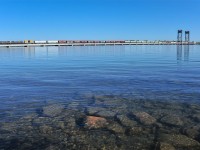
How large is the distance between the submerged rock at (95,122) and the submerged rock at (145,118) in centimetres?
139

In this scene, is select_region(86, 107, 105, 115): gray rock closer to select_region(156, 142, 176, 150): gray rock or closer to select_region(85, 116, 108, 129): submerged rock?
select_region(85, 116, 108, 129): submerged rock

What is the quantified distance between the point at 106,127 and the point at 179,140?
260cm

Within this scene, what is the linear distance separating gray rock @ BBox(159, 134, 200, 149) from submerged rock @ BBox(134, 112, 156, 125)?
1.35 metres

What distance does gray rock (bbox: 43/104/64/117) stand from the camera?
1202 cm

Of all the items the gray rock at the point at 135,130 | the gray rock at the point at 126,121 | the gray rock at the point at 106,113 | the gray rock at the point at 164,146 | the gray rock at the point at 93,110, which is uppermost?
the gray rock at the point at 93,110

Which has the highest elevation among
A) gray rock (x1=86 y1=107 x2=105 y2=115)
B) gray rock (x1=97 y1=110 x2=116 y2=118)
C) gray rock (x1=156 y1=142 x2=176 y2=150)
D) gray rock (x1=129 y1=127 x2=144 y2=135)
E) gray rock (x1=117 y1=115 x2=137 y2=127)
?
gray rock (x1=86 y1=107 x2=105 y2=115)

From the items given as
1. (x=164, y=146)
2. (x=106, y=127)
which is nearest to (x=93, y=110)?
(x=106, y=127)

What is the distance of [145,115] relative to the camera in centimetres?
1156

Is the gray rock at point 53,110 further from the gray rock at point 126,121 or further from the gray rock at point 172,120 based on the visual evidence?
the gray rock at point 172,120

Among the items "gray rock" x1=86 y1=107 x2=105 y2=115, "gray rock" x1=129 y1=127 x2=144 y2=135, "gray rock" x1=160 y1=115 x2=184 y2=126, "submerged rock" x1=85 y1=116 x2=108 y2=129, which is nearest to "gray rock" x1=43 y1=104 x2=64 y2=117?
"gray rock" x1=86 y1=107 x2=105 y2=115

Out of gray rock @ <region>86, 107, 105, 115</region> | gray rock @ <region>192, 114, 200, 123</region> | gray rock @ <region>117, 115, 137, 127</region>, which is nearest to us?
gray rock @ <region>117, 115, 137, 127</region>

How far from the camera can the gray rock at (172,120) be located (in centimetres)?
1070

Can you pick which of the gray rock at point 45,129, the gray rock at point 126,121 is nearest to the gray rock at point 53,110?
the gray rock at point 45,129

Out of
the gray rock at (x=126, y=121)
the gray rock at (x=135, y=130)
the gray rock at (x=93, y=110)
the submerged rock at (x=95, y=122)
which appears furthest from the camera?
the gray rock at (x=93, y=110)
